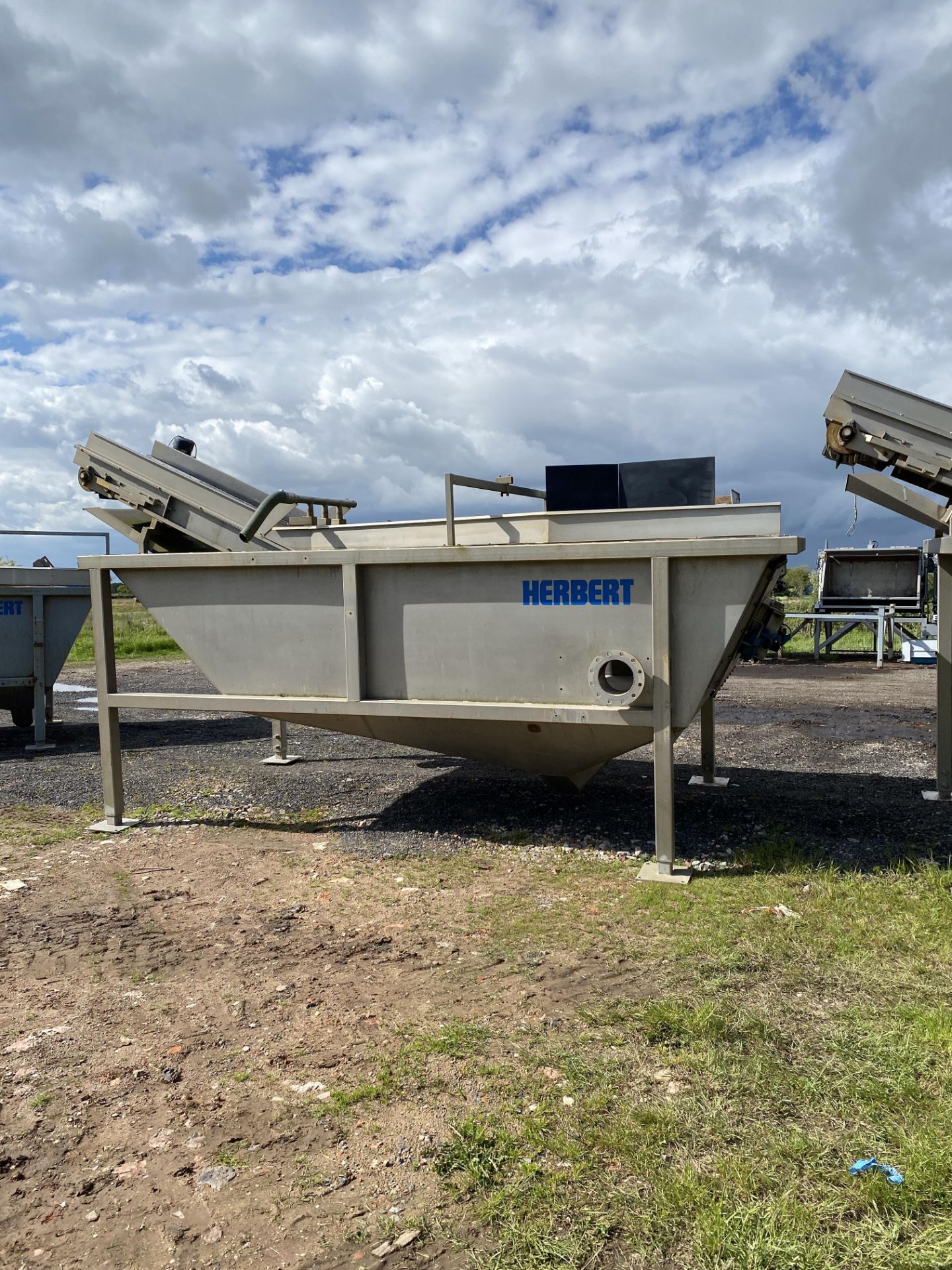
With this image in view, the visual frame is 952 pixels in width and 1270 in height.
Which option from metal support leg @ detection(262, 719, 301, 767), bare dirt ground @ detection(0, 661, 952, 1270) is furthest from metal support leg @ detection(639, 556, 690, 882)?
metal support leg @ detection(262, 719, 301, 767)

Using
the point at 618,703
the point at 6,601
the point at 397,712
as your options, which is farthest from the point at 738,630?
the point at 6,601

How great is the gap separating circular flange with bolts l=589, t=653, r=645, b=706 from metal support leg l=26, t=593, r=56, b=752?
6.14 metres

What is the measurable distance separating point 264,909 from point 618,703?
1.92m

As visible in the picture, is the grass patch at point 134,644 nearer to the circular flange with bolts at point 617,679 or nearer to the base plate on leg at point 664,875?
the circular flange with bolts at point 617,679

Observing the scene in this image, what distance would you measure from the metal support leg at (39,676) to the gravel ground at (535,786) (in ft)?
0.64

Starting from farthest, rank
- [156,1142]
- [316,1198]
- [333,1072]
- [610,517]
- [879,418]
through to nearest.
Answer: [879,418] < [610,517] < [333,1072] < [156,1142] < [316,1198]

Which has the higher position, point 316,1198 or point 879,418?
point 879,418

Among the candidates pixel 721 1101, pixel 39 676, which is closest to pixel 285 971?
pixel 721 1101

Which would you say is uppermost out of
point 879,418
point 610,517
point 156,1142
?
point 879,418

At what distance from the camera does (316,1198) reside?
6.55ft

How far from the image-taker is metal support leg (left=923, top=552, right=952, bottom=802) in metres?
5.21

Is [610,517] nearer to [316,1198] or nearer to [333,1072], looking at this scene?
[333,1072]

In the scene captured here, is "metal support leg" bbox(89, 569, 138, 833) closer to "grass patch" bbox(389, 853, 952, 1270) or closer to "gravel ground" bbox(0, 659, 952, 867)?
"gravel ground" bbox(0, 659, 952, 867)

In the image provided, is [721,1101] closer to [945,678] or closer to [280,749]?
[945,678]
